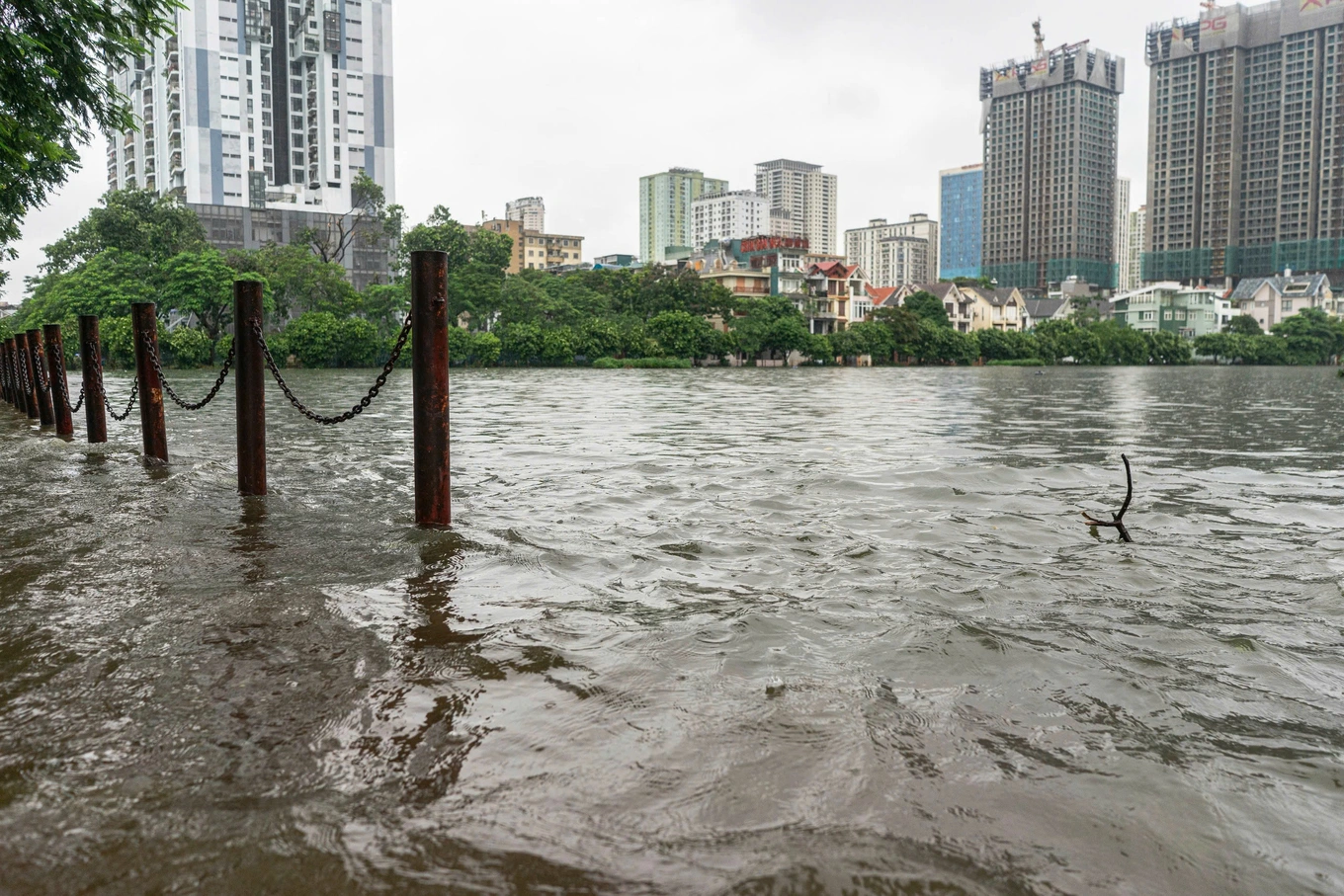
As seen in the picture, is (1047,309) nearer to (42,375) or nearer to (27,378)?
(27,378)

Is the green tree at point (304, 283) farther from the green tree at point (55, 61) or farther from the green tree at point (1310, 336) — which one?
the green tree at point (1310, 336)

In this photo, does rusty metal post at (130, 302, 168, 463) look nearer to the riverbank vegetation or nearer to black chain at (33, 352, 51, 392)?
black chain at (33, 352, 51, 392)

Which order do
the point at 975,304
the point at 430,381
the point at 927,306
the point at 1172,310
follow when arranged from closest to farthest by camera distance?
the point at 430,381 < the point at 927,306 < the point at 975,304 < the point at 1172,310

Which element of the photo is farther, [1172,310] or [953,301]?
[1172,310]

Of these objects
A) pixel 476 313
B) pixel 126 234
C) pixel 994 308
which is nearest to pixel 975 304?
pixel 994 308

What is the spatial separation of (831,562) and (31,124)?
33.7ft

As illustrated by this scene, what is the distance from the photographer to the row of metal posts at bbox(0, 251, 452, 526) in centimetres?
759

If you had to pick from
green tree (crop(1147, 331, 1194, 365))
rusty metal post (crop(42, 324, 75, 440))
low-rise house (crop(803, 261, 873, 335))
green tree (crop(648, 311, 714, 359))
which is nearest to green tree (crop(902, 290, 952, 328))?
→ low-rise house (crop(803, 261, 873, 335))

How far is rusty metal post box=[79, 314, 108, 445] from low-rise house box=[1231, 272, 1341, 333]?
476ft

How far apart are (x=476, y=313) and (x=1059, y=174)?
14980cm

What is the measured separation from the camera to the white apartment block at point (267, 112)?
9006 centimetres

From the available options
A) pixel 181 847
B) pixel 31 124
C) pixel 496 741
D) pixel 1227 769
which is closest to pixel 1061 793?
pixel 1227 769

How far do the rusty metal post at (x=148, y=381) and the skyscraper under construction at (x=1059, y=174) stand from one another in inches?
7621

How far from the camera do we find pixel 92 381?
13.9 metres
